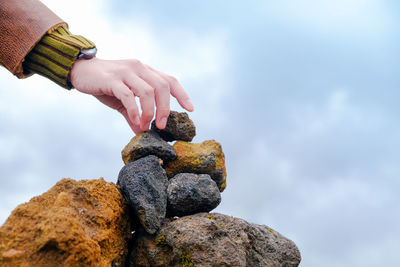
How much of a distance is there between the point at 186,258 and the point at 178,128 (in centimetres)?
197

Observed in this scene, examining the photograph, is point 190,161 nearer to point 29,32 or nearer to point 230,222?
point 230,222

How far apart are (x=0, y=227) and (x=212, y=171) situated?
2871 millimetres

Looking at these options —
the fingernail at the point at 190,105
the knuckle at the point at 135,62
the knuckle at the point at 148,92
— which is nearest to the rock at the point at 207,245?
the fingernail at the point at 190,105

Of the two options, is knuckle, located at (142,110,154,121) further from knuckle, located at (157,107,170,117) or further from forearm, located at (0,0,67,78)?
forearm, located at (0,0,67,78)

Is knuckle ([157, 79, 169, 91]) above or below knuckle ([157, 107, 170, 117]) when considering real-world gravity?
above

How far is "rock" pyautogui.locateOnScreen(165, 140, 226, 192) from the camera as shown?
538 cm

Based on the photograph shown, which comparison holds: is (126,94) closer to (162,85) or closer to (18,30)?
(162,85)

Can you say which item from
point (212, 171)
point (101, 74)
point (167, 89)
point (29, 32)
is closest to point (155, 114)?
point (167, 89)

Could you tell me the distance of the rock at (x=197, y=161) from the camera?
5383 millimetres

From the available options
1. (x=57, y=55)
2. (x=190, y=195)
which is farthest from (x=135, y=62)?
(x=190, y=195)

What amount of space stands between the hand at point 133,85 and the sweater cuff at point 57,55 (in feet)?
0.42

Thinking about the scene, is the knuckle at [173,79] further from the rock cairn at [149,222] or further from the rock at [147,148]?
the rock at [147,148]

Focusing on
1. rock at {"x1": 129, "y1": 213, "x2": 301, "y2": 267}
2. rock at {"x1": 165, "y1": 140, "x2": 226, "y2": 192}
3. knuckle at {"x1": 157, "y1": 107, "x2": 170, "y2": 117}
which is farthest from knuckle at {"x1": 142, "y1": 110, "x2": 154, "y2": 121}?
rock at {"x1": 129, "y1": 213, "x2": 301, "y2": 267}

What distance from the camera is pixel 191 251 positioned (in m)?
4.29
